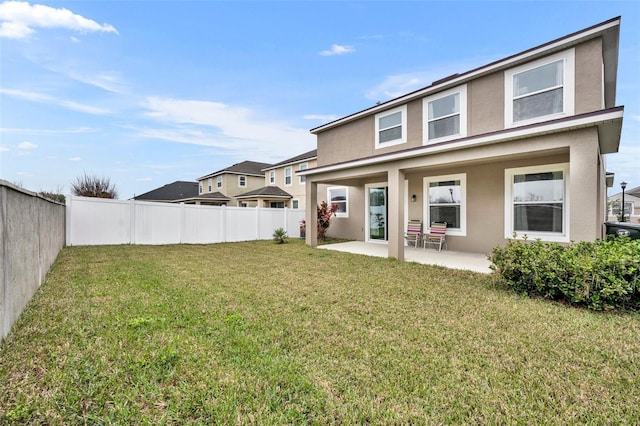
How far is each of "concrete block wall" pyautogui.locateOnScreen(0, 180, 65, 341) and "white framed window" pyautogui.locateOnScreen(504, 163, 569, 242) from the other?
Result: 10424 millimetres

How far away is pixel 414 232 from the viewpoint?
1043 cm

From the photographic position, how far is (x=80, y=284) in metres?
5.17

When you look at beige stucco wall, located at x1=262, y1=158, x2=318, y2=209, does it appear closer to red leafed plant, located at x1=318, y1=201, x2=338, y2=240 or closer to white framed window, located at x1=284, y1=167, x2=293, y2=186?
white framed window, located at x1=284, y1=167, x2=293, y2=186

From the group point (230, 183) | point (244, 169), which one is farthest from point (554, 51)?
point (244, 169)

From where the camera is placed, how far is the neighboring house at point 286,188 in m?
21.9

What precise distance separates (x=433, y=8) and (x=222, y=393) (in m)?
12.5

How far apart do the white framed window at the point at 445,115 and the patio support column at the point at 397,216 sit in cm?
207

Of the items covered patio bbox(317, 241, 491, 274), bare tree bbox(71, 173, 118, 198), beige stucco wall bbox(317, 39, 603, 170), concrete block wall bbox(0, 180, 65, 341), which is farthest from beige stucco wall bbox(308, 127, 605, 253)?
bare tree bbox(71, 173, 118, 198)

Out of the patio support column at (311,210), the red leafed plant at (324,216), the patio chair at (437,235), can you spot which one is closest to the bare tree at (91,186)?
the red leafed plant at (324,216)

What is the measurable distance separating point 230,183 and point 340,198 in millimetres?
17309

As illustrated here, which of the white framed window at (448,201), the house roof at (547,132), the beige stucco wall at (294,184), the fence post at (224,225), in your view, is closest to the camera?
the house roof at (547,132)

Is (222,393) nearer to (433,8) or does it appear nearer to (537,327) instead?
(537,327)

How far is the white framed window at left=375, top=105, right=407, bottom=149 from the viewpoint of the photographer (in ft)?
32.8

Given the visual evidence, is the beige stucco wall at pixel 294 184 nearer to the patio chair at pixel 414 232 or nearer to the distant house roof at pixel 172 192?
the patio chair at pixel 414 232
